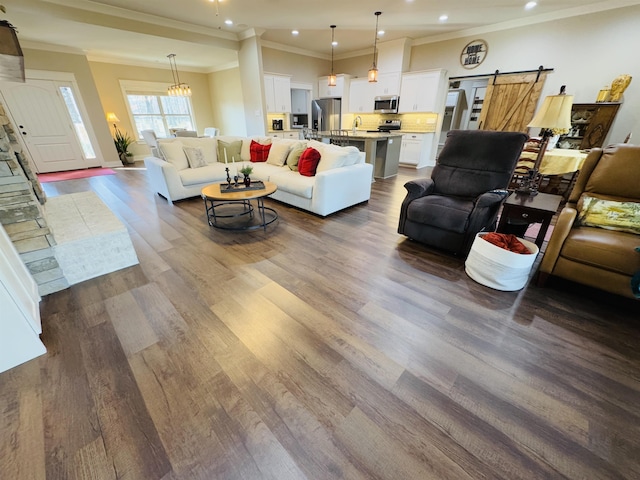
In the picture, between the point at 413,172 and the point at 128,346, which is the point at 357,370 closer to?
the point at 128,346

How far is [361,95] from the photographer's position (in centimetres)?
760

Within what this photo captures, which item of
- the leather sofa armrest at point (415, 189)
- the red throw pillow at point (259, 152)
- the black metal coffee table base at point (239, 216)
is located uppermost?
the red throw pillow at point (259, 152)

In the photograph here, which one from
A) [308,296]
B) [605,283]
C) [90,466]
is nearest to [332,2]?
[308,296]

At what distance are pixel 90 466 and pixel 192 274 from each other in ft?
4.55

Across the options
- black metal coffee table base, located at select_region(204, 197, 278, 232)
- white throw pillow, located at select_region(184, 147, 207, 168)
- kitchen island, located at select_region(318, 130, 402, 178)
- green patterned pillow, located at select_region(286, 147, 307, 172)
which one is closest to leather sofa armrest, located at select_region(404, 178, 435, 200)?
black metal coffee table base, located at select_region(204, 197, 278, 232)

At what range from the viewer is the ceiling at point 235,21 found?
13.7 feet

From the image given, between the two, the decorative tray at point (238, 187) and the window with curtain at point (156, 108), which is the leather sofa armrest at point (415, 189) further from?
the window with curtain at point (156, 108)

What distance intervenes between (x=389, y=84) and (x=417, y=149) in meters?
1.95

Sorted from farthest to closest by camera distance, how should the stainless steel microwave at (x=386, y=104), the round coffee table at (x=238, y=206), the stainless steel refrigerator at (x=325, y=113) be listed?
the stainless steel refrigerator at (x=325, y=113) < the stainless steel microwave at (x=386, y=104) < the round coffee table at (x=238, y=206)

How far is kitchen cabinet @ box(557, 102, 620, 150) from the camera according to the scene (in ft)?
14.1

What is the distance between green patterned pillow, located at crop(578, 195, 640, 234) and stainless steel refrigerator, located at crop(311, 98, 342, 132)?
7282 mm

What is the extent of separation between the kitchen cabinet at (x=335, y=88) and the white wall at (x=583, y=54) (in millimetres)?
3373

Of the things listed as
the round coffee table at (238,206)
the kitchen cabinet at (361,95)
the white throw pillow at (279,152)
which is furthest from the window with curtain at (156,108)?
the round coffee table at (238,206)

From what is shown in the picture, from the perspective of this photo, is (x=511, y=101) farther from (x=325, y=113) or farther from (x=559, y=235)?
(x=559, y=235)
